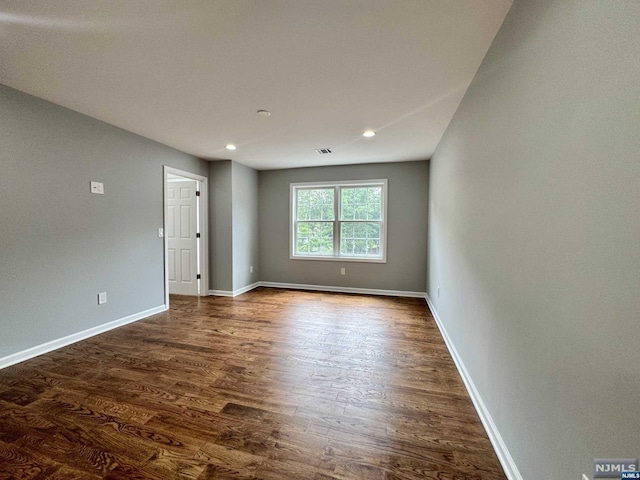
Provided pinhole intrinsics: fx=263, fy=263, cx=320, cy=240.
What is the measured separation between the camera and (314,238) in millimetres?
5305

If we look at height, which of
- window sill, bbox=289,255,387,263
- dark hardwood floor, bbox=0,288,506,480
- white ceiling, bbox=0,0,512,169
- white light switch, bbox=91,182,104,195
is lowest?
dark hardwood floor, bbox=0,288,506,480

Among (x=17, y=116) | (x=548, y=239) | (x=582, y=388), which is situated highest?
(x=17, y=116)

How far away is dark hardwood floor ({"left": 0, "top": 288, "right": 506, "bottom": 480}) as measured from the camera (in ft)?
4.47

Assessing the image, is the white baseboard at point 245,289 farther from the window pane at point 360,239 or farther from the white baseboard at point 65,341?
the window pane at point 360,239

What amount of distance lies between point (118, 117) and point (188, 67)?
1535mm

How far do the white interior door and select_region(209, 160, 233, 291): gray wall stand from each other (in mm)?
270

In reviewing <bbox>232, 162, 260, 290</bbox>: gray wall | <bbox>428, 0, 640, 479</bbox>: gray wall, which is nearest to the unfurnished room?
<bbox>428, 0, 640, 479</bbox>: gray wall

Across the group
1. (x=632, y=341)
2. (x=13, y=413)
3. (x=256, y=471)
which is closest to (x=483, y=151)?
(x=632, y=341)

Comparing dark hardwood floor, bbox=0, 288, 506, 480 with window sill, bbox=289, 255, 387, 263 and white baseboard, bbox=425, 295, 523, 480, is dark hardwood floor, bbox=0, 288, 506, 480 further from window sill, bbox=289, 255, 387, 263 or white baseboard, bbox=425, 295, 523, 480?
window sill, bbox=289, 255, 387, 263

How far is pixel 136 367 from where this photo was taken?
2.31 m

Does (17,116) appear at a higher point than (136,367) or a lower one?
higher

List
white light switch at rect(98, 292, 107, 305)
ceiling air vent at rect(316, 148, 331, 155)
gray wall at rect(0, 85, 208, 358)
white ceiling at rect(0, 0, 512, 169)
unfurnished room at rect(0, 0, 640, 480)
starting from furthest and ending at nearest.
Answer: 1. ceiling air vent at rect(316, 148, 331, 155)
2. white light switch at rect(98, 292, 107, 305)
3. gray wall at rect(0, 85, 208, 358)
4. white ceiling at rect(0, 0, 512, 169)
5. unfurnished room at rect(0, 0, 640, 480)

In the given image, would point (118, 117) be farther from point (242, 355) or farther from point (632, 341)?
point (632, 341)

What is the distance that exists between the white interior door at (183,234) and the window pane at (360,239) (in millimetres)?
2723
